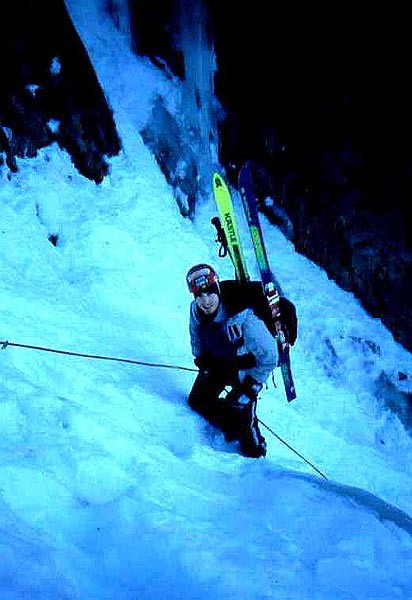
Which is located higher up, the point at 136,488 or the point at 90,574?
the point at 90,574

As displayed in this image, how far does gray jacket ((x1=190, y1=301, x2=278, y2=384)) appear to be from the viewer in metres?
4.61

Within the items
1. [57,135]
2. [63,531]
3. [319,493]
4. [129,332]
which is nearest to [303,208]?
[57,135]

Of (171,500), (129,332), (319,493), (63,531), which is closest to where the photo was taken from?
(63,531)

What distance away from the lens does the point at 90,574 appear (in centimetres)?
218

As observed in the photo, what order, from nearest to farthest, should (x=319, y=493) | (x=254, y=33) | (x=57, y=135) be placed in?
(x=319, y=493) < (x=57, y=135) < (x=254, y=33)

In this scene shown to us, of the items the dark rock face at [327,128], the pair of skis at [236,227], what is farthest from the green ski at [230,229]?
the dark rock face at [327,128]

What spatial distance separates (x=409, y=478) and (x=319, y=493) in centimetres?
667

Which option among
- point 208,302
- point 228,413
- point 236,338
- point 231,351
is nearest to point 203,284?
point 208,302

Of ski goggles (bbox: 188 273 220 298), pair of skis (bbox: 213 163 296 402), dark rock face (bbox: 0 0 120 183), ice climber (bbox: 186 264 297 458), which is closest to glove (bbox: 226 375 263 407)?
ice climber (bbox: 186 264 297 458)

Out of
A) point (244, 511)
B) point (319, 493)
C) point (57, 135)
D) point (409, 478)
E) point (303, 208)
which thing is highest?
point (57, 135)

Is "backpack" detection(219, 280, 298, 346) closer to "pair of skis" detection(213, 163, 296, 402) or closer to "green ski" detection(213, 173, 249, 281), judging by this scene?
"pair of skis" detection(213, 163, 296, 402)

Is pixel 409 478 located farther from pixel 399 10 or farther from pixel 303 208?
pixel 399 10

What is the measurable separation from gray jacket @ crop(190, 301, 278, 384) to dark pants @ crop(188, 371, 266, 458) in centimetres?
31

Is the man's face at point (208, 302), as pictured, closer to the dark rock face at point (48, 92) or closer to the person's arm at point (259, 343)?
the person's arm at point (259, 343)
